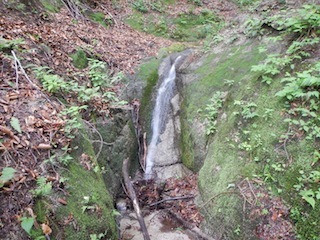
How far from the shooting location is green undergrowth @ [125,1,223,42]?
12.5 meters

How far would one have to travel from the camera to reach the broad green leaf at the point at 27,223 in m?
2.87

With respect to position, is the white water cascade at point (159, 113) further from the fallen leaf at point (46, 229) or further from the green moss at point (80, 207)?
the fallen leaf at point (46, 229)

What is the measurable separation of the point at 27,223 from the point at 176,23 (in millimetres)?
12456

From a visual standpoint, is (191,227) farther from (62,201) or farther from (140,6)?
(140,6)

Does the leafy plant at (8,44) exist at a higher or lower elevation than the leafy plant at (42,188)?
higher

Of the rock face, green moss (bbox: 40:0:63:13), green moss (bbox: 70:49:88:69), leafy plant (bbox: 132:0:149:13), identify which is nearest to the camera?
green moss (bbox: 70:49:88:69)

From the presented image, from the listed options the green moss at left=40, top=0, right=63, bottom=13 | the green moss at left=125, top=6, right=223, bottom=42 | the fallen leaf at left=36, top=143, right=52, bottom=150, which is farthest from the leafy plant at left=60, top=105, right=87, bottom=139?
the green moss at left=125, top=6, right=223, bottom=42

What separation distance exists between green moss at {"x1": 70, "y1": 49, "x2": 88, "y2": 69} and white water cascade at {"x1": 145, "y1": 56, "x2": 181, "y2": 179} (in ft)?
7.62

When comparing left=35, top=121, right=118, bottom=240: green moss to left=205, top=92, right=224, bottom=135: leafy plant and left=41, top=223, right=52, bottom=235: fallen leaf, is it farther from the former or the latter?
left=205, top=92, right=224, bottom=135: leafy plant

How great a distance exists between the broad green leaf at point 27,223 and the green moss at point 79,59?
4181mm

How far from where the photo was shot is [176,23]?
535 inches

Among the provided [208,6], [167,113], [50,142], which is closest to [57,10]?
[167,113]

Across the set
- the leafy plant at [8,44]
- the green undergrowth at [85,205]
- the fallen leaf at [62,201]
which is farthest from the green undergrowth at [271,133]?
the leafy plant at [8,44]

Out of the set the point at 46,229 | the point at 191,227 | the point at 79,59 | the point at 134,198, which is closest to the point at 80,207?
the point at 46,229
